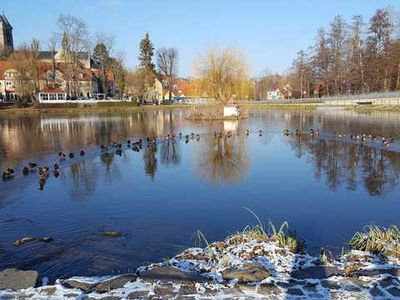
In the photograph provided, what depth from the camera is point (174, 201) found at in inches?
441

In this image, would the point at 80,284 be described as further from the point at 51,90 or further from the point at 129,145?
the point at 51,90

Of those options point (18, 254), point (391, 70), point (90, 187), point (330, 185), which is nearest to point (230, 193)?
point (330, 185)

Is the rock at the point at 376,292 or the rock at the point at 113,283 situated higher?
the rock at the point at 113,283

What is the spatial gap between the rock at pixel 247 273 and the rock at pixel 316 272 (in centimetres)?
46

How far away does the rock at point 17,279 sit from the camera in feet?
18.8

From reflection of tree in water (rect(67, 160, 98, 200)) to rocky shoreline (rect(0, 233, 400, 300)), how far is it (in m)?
6.23

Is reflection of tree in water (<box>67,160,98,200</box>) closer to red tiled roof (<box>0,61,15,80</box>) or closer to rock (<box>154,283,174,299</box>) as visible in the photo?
rock (<box>154,283,174,299</box>)

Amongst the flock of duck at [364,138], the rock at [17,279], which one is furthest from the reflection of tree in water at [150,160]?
the flock of duck at [364,138]

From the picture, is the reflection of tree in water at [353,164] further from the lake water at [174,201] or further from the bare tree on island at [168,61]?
the bare tree on island at [168,61]

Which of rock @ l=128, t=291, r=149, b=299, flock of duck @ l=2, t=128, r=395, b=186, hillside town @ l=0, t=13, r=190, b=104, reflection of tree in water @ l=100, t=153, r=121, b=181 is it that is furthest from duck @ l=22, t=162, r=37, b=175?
hillside town @ l=0, t=13, r=190, b=104

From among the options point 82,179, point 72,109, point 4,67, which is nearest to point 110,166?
point 82,179

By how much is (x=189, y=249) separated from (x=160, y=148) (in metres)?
15.3

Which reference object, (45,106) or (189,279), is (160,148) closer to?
(189,279)

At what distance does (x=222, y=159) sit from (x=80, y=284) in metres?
12.7
